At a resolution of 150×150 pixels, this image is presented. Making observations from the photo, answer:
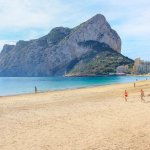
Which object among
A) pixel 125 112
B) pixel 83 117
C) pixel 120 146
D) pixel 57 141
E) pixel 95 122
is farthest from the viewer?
pixel 125 112

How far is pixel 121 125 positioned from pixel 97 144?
4.92 m

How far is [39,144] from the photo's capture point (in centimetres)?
1736

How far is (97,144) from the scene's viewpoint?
56.0 feet

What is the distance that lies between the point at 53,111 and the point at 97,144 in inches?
481

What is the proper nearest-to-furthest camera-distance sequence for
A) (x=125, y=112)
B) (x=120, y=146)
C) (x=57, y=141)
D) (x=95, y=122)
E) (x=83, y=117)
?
(x=120, y=146) → (x=57, y=141) → (x=95, y=122) → (x=83, y=117) → (x=125, y=112)

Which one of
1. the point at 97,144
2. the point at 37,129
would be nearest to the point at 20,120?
the point at 37,129

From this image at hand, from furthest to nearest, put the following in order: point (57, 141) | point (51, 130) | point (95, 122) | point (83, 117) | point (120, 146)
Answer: point (83, 117)
point (95, 122)
point (51, 130)
point (57, 141)
point (120, 146)

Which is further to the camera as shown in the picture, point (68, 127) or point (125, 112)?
point (125, 112)

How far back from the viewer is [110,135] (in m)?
19.0

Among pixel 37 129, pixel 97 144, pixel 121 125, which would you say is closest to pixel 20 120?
pixel 37 129

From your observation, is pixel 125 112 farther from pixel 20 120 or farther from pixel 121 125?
pixel 20 120

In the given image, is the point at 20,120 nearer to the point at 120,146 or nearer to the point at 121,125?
the point at 121,125

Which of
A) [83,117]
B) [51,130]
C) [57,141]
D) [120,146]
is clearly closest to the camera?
[120,146]

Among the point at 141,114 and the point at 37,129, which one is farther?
the point at 141,114
